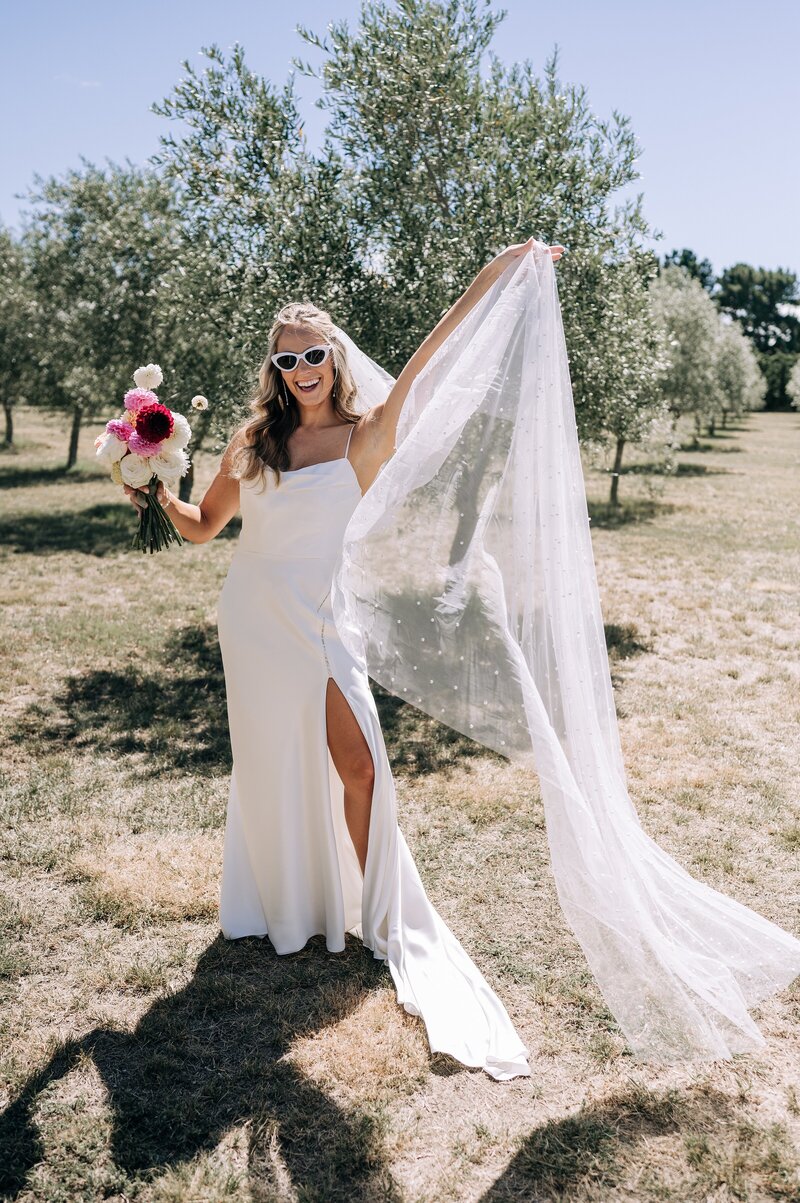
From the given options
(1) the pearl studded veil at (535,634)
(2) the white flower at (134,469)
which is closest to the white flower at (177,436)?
(2) the white flower at (134,469)

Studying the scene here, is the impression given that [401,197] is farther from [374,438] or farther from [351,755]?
[351,755]

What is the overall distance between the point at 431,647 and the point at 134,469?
1.52m

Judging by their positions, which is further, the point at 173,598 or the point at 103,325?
A: the point at 103,325

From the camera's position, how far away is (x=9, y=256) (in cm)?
2252

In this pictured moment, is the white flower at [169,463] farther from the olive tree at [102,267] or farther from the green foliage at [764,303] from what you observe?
the green foliage at [764,303]

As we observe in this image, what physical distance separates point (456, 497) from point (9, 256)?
22.4m

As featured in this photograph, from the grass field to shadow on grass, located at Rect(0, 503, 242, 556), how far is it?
17.8 ft

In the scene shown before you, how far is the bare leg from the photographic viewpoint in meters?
3.87

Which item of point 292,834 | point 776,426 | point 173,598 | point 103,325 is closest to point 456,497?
point 292,834

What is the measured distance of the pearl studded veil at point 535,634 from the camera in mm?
3285

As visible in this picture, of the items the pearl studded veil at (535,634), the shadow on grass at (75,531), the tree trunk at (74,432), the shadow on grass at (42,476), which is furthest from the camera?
the tree trunk at (74,432)

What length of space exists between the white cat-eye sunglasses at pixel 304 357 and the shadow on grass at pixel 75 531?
409 inches

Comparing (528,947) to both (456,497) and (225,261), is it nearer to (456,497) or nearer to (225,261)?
(456,497)

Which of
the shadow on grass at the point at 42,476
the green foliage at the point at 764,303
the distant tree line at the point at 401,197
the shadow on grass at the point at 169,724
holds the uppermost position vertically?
the green foliage at the point at 764,303
